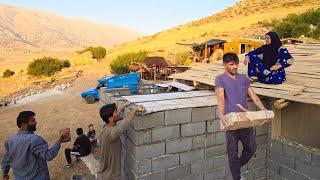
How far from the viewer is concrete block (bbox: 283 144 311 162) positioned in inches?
Result: 245

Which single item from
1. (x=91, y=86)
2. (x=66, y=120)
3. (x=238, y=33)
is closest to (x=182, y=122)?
(x=66, y=120)

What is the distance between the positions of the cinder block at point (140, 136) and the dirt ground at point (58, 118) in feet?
14.3

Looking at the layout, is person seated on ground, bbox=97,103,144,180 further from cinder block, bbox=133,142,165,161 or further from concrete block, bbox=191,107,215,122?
concrete block, bbox=191,107,215,122

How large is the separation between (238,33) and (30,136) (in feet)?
130

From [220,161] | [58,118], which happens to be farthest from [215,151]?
[58,118]

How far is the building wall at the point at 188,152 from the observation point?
5629mm

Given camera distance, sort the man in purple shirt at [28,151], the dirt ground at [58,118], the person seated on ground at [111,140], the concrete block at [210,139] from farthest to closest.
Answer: the dirt ground at [58,118]
the concrete block at [210,139]
the person seated on ground at [111,140]
the man in purple shirt at [28,151]

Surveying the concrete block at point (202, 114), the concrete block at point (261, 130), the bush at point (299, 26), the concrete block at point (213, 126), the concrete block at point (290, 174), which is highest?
the bush at point (299, 26)

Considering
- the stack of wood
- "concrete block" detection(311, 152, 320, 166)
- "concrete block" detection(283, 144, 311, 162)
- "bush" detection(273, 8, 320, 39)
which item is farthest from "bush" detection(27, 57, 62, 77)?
"concrete block" detection(311, 152, 320, 166)

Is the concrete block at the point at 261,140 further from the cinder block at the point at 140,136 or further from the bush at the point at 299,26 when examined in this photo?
the bush at the point at 299,26

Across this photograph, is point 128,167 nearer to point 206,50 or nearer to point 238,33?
point 206,50

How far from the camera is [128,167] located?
594 cm

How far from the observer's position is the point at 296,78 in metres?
7.21

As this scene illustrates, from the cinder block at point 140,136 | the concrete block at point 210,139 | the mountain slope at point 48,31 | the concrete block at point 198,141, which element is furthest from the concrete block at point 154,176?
the mountain slope at point 48,31
